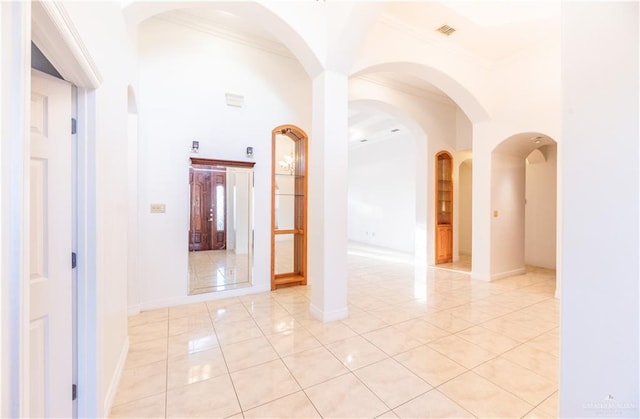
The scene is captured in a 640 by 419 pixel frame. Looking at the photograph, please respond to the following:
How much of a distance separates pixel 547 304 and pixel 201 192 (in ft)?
16.5

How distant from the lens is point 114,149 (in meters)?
1.97

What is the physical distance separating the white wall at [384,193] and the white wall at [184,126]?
5043 mm

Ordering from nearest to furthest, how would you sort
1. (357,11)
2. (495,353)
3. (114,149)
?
(114,149) → (495,353) → (357,11)

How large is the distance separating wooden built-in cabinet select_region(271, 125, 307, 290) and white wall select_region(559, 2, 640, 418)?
361 centimetres

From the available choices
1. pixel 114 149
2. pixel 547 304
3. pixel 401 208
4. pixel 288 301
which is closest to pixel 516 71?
pixel 547 304

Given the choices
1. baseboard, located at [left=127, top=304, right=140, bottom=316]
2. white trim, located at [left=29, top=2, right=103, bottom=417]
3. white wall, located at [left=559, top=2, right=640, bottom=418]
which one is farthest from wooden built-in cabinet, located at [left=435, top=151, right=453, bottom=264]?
white trim, located at [left=29, top=2, right=103, bottom=417]

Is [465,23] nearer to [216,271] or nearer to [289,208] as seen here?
[289,208]

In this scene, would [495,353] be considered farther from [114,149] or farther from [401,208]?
[401,208]

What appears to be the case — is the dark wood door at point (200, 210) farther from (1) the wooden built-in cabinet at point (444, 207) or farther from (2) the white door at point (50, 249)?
(1) the wooden built-in cabinet at point (444, 207)

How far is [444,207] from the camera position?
6.45 metres

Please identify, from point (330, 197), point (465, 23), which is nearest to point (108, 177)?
point (330, 197)

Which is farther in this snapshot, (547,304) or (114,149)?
(547,304)

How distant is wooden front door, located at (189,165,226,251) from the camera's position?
3689 mm

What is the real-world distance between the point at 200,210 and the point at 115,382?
2195 mm
